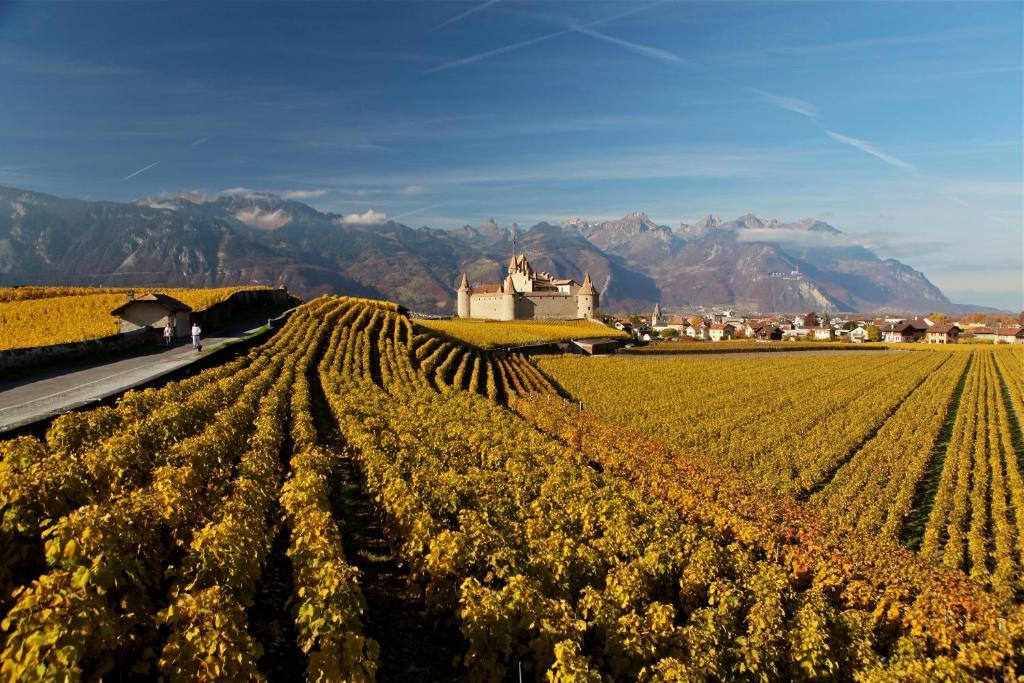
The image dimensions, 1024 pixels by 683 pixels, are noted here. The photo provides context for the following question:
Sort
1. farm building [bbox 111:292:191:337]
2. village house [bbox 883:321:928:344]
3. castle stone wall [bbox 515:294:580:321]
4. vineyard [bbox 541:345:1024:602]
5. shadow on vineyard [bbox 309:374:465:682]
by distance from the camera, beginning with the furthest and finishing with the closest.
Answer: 1. village house [bbox 883:321:928:344]
2. castle stone wall [bbox 515:294:580:321]
3. farm building [bbox 111:292:191:337]
4. vineyard [bbox 541:345:1024:602]
5. shadow on vineyard [bbox 309:374:465:682]

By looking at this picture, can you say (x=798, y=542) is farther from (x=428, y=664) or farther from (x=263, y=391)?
(x=263, y=391)

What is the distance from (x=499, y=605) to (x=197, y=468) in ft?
26.5

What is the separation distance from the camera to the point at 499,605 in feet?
26.7

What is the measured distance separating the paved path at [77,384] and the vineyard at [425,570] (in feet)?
9.27

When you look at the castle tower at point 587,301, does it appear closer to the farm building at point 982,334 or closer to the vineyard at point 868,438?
the vineyard at point 868,438

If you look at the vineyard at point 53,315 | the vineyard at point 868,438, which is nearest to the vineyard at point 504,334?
the vineyard at point 868,438

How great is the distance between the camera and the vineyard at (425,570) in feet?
22.2

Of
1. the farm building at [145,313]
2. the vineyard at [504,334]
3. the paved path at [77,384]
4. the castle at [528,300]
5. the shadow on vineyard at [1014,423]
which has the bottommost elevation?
the shadow on vineyard at [1014,423]

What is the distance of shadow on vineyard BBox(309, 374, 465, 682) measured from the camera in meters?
9.15

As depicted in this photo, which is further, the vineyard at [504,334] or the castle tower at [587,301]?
the castle tower at [587,301]

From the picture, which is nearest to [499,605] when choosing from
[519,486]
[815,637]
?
[815,637]

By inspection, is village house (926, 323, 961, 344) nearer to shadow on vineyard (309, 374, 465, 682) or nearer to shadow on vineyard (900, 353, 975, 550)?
shadow on vineyard (900, 353, 975, 550)

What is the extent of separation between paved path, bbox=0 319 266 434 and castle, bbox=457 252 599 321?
3565 inches

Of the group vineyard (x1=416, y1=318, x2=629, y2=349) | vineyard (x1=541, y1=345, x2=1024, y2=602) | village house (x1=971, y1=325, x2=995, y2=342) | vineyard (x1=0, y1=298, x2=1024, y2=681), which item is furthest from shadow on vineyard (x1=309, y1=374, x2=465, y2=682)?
village house (x1=971, y1=325, x2=995, y2=342)
